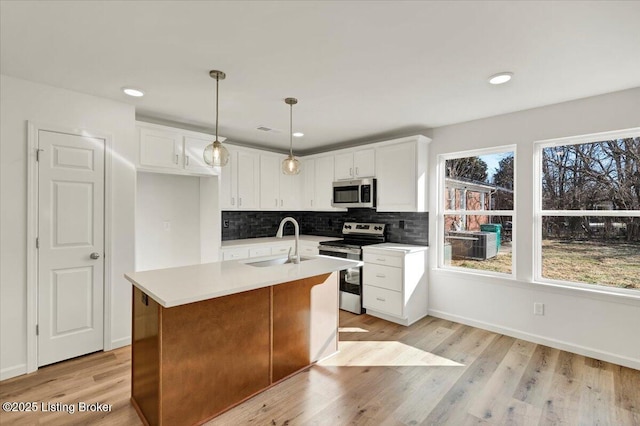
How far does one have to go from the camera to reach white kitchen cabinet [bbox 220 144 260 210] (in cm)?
430

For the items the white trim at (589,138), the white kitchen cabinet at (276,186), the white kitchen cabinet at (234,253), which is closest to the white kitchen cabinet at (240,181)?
the white kitchen cabinet at (276,186)

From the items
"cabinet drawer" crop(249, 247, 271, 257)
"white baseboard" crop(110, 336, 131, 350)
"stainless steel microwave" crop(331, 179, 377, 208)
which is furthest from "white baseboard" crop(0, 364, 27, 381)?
"stainless steel microwave" crop(331, 179, 377, 208)

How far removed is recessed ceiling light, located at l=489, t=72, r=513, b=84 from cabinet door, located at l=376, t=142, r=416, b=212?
53.6 inches

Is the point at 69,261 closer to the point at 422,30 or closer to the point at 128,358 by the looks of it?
the point at 128,358

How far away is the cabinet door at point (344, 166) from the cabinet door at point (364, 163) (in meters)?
0.07

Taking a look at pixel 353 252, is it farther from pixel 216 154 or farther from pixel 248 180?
pixel 216 154

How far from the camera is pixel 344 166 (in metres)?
4.59

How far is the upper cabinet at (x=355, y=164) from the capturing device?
4.27 m

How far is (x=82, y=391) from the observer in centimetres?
235

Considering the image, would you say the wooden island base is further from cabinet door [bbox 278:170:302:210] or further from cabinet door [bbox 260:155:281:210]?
cabinet door [bbox 278:170:302:210]

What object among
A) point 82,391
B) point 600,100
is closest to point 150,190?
point 82,391

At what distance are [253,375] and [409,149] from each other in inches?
117

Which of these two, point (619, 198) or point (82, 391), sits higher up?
point (619, 198)

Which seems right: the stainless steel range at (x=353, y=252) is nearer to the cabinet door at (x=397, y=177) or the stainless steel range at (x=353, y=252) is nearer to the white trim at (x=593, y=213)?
the cabinet door at (x=397, y=177)
